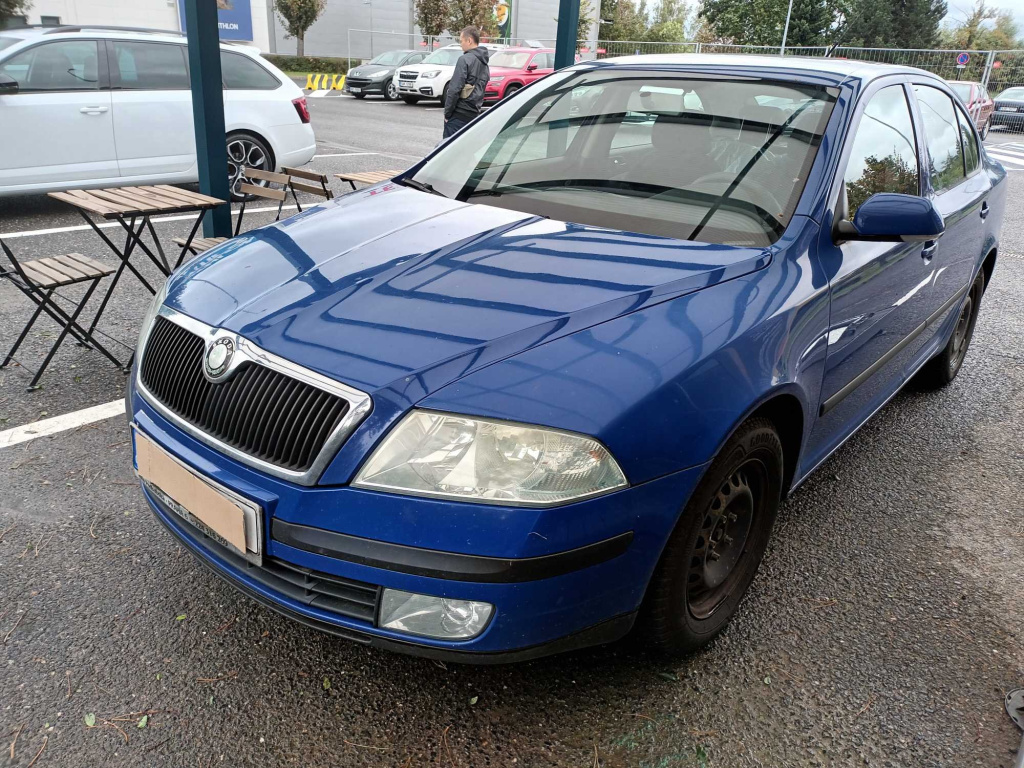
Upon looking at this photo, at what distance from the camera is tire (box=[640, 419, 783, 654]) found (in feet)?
6.64

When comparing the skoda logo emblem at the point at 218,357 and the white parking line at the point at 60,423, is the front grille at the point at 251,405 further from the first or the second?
the white parking line at the point at 60,423

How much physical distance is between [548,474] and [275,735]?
38.7 inches

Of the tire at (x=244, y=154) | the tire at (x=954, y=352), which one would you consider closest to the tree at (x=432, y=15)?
the tire at (x=244, y=154)

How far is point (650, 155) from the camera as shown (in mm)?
2961

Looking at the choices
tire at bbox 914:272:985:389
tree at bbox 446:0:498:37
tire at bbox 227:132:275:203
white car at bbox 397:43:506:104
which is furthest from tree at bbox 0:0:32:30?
tire at bbox 914:272:985:389

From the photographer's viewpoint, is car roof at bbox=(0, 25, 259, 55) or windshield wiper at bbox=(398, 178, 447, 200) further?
car roof at bbox=(0, 25, 259, 55)

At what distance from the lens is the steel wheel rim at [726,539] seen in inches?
87.0

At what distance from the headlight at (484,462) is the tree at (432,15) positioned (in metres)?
41.5

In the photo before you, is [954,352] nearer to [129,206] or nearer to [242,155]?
[129,206]

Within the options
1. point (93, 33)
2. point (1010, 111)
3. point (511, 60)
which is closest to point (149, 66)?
point (93, 33)

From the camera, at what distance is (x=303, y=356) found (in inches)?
75.2

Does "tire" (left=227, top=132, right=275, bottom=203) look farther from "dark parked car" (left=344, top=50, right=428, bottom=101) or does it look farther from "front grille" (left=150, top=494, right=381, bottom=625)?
"dark parked car" (left=344, top=50, right=428, bottom=101)

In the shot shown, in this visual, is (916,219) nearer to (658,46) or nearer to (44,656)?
(44,656)

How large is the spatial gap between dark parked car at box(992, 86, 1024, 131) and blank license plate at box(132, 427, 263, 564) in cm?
2727
